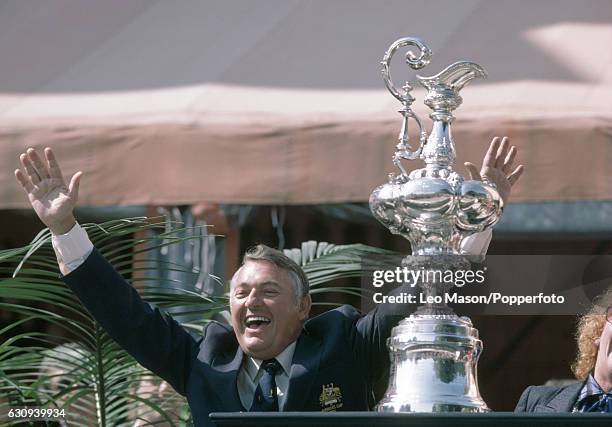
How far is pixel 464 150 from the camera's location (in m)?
4.39

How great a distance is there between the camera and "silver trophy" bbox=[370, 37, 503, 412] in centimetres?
213

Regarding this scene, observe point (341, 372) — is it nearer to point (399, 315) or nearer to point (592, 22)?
point (399, 315)

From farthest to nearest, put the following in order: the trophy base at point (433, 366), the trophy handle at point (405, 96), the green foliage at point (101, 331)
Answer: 1. the green foliage at point (101, 331)
2. the trophy handle at point (405, 96)
3. the trophy base at point (433, 366)

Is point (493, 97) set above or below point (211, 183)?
above

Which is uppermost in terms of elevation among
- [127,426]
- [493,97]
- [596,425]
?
[493,97]

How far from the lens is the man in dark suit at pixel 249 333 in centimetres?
256

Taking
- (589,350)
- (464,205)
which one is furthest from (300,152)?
(464,205)

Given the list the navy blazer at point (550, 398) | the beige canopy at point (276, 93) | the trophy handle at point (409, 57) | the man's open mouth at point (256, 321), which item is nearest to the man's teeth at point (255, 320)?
the man's open mouth at point (256, 321)

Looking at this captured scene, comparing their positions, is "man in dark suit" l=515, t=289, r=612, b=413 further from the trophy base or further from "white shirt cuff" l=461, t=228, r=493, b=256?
the trophy base

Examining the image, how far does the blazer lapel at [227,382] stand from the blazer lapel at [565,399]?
2.62 ft

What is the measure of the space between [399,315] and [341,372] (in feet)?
0.55

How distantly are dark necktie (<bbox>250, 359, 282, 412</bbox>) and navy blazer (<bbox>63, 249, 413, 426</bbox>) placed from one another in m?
0.04

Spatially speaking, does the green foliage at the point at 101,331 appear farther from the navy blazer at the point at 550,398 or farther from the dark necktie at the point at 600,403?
the dark necktie at the point at 600,403

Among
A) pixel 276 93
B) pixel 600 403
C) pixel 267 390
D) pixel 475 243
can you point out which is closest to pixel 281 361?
pixel 267 390
